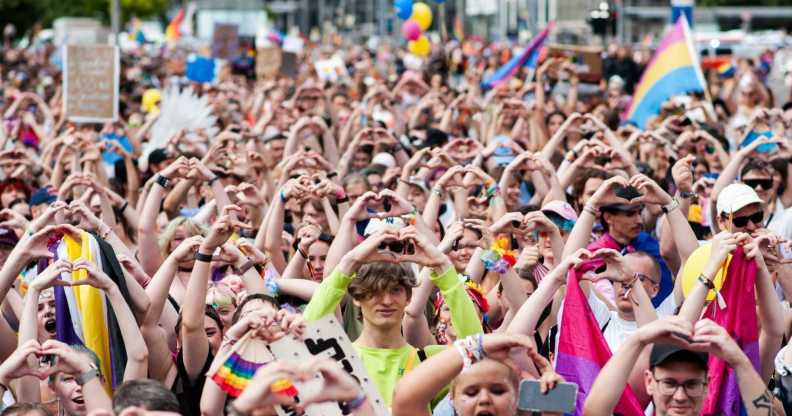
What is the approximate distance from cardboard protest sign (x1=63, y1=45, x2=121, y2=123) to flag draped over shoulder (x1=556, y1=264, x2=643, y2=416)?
33.5ft

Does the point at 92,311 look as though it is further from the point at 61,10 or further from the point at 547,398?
the point at 61,10

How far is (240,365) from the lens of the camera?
5211 millimetres

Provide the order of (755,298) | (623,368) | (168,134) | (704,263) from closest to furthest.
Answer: (623,368) → (755,298) → (704,263) → (168,134)

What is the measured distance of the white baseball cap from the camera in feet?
24.4

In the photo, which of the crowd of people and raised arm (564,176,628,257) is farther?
raised arm (564,176,628,257)

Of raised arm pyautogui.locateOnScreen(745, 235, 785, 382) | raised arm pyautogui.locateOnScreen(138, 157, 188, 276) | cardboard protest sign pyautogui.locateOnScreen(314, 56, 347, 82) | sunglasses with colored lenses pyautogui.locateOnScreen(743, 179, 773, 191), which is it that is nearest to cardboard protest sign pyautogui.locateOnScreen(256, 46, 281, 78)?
cardboard protest sign pyautogui.locateOnScreen(314, 56, 347, 82)

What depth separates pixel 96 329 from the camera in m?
6.43

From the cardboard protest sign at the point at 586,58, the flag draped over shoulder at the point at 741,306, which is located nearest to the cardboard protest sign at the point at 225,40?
the cardboard protest sign at the point at 586,58

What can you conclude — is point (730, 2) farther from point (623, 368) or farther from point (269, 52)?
point (623, 368)

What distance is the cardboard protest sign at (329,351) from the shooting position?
17.9ft

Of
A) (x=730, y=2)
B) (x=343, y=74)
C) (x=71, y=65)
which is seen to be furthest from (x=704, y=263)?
(x=730, y=2)

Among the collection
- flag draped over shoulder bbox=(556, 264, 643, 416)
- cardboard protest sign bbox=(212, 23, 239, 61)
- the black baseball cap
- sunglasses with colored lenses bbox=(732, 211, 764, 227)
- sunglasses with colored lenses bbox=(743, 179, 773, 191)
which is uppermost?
cardboard protest sign bbox=(212, 23, 239, 61)

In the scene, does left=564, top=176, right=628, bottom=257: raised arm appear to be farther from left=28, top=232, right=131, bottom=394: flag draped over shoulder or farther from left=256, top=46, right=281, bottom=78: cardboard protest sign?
left=256, top=46, right=281, bottom=78: cardboard protest sign

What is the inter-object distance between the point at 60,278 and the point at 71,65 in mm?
10298
